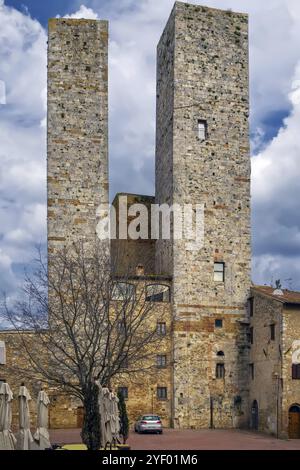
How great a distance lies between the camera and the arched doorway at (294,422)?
120ft

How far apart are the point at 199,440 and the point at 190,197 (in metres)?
15.1

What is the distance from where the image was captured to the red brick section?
29.8 m

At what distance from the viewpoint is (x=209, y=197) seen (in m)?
43.0

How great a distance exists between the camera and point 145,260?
160 feet

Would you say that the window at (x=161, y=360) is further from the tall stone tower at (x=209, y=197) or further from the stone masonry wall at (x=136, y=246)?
the stone masonry wall at (x=136, y=246)

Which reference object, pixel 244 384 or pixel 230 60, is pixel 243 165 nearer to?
pixel 230 60


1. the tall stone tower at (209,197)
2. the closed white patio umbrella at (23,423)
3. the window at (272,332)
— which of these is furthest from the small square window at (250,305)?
the closed white patio umbrella at (23,423)

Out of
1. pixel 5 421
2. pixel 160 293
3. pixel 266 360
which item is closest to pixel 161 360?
pixel 160 293

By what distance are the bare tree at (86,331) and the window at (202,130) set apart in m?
9.66

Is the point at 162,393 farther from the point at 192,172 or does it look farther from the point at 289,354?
the point at 192,172

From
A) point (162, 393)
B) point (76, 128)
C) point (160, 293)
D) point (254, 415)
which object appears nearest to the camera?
point (254, 415)

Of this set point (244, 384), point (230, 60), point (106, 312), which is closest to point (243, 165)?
point (230, 60)
